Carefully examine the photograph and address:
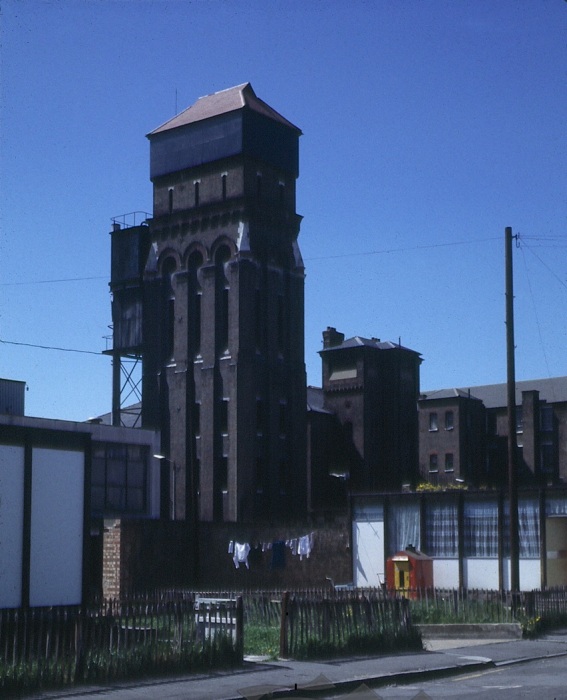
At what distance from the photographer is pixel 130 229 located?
74.8 meters

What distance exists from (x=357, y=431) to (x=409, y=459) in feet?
21.8

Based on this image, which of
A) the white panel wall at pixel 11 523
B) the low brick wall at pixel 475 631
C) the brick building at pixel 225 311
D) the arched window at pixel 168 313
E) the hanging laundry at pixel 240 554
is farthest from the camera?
the arched window at pixel 168 313

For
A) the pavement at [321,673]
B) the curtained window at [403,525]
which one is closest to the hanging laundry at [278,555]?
the curtained window at [403,525]

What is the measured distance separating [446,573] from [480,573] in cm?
174

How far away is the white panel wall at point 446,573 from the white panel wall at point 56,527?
25958mm

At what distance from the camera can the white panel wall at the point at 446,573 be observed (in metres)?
44.0

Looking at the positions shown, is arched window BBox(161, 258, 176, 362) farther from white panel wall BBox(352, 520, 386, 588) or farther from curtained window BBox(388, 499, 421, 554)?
curtained window BBox(388, 499, 421, 554)

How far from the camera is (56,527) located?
2059 cm

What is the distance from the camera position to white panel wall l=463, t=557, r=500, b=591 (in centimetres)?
4266

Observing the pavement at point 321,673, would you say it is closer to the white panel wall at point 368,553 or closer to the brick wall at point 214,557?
the white panel wall at point 368,553

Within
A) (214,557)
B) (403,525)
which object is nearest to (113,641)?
(403,525)

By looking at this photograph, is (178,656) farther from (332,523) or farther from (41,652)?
(332,523)

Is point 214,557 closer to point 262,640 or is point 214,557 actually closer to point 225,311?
point 225,311

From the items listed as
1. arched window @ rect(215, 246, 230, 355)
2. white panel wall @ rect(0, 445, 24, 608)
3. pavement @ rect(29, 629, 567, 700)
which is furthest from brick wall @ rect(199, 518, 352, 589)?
white panel wall @ rect(0, 445, 24, 608)
